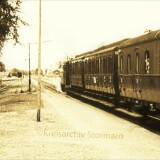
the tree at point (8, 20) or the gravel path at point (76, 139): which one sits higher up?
the tree at point (8, 20)

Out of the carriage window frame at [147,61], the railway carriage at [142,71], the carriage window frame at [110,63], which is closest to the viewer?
the railway carriage at [142,71]

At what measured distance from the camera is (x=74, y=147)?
13914 mm

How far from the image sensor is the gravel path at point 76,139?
1273 cm

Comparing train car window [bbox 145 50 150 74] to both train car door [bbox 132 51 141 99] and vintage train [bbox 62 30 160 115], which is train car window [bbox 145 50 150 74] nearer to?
vintage train [bbox 62 30 160 115]

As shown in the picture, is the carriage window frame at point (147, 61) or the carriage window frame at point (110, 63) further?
the carriage window frame at point (110, 63)

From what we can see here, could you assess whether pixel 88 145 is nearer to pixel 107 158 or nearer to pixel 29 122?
pixel 107 158

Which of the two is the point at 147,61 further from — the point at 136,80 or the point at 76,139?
the point at 76,139

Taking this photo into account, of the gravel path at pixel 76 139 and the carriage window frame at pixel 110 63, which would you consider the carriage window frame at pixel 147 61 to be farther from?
the carriage window frame at pixel 110 63

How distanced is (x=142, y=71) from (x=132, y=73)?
1654 millimetres

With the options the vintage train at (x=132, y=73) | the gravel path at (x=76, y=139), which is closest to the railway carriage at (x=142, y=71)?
the vintage train at (x=132, y=73)

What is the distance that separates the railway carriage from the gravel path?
48.3 inches

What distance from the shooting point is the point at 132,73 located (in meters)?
19.7

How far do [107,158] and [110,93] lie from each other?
13689 mm

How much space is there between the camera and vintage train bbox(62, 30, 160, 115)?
16.7m
